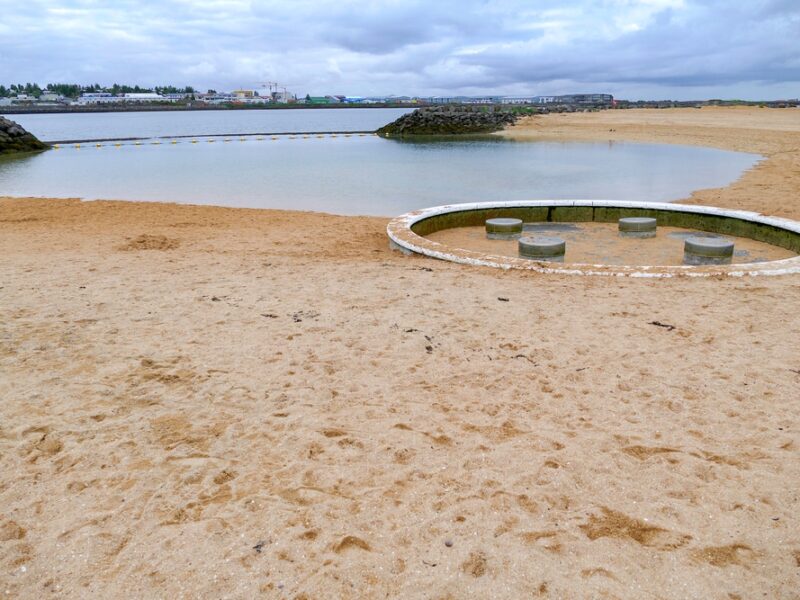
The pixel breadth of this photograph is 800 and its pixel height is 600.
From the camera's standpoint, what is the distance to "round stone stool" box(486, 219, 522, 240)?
9.30 metres

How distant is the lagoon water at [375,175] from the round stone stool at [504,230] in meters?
4.02

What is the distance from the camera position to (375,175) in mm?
20094

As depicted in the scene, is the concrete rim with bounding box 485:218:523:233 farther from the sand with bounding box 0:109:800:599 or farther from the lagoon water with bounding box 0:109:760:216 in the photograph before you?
the lagoon water with bounding box 0:109:760:216

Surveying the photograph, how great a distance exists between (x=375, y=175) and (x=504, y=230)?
452 inches

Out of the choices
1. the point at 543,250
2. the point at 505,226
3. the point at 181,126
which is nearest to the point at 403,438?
the point at 543,250

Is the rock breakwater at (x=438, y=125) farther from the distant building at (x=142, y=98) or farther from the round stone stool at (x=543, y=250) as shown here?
the distant building at (x=142, y=98)

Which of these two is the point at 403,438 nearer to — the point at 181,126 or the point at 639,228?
the point at 639,228

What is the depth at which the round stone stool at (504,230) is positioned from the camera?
9305mm

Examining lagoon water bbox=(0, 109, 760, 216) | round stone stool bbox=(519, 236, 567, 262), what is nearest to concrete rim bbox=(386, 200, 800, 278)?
round stone stool bbox=(519, 236, 567, 262)

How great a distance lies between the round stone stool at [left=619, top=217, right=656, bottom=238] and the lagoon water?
532 cm

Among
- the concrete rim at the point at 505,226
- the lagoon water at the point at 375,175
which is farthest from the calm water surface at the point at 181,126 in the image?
the concrete rim at the point at 505,226

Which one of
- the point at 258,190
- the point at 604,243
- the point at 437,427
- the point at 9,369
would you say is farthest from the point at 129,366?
the point at 258,190

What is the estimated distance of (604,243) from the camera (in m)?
8.96

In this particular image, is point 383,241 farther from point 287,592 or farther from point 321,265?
point 287,592
